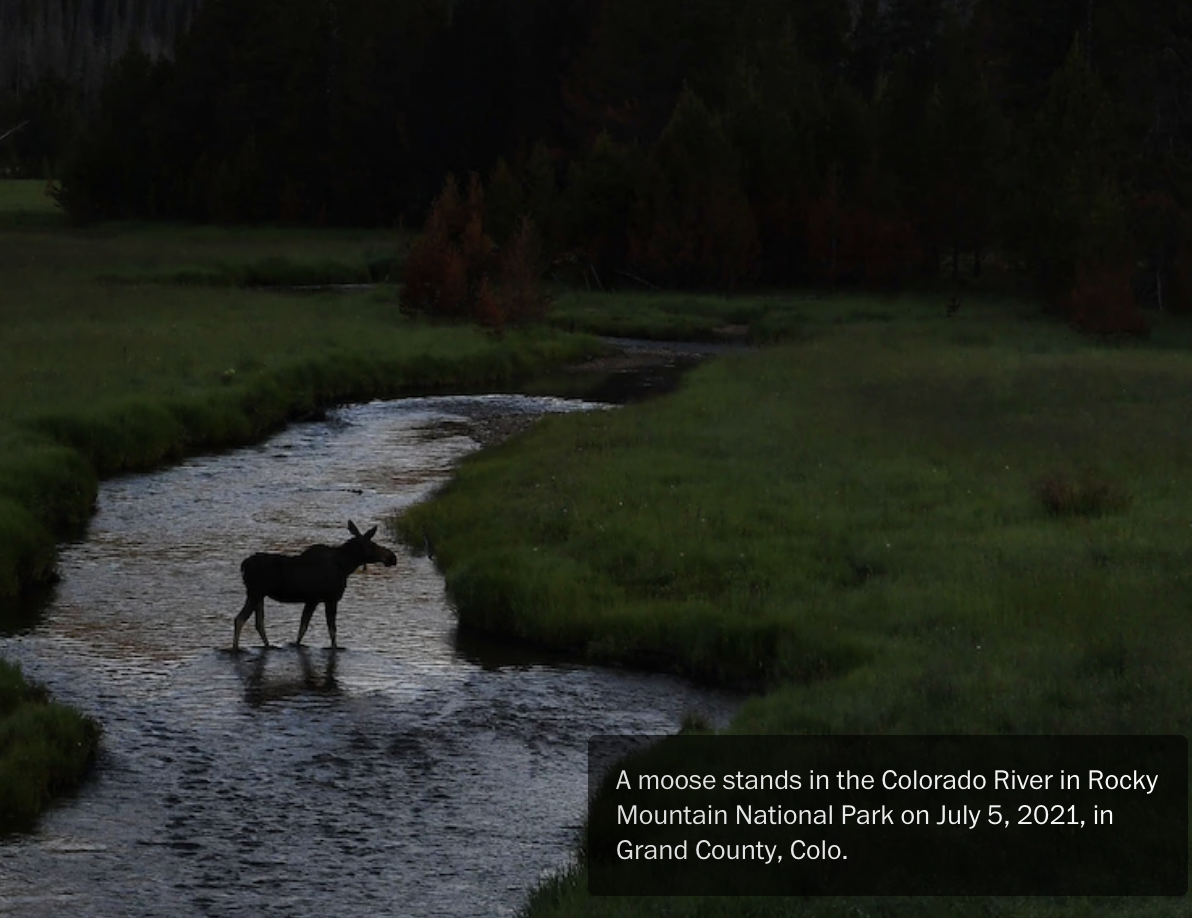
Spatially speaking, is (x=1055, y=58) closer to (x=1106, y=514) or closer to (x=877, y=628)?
(x=1106, y=514)

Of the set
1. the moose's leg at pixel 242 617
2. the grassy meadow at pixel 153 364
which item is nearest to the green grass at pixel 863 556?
the moose's leg at pixel 242 617

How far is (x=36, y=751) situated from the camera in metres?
13.7

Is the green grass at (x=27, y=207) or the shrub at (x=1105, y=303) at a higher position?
the shrub at (x=1105, y=303)

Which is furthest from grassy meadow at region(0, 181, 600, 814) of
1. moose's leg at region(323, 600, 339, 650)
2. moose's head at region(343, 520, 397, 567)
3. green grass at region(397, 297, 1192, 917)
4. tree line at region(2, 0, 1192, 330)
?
tree line at region(2, 0, 1192, 330)

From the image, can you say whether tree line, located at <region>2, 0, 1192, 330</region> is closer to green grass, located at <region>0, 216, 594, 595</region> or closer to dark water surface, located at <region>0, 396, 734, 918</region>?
green grass, located at <region>0, 216, 594, 595</region>

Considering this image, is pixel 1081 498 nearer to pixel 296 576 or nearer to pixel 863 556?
pixel 863 556

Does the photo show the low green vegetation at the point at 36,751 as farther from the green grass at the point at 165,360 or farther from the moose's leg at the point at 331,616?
the green grass at the point at 165,360

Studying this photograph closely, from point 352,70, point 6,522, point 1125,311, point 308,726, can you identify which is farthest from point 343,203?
point 308,726

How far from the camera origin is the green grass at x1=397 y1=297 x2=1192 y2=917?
14258mm

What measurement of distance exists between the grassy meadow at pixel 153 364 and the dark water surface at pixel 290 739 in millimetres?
785

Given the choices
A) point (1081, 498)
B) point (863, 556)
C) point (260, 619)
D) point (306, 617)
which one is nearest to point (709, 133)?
point (1081, 498)

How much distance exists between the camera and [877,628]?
1758cm

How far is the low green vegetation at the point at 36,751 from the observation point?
13250 millimetres

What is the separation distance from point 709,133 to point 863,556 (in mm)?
45728
